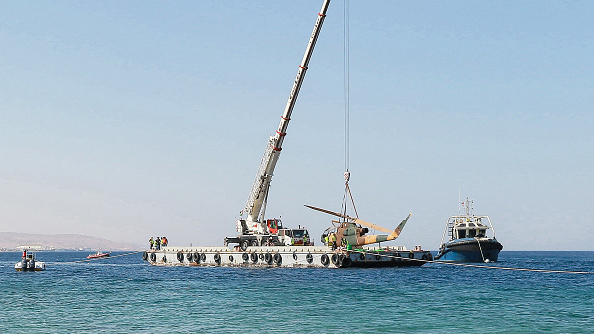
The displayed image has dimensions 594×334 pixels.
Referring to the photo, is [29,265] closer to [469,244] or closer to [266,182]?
[266,182]

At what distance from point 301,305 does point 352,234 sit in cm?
3278

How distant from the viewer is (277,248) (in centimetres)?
7138

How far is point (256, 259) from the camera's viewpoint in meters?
72.7

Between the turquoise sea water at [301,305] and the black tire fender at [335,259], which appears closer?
the turquoise sea water at [301,305]

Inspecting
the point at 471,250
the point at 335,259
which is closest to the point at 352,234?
the point at 335,259

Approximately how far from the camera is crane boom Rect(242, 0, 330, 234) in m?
69.1

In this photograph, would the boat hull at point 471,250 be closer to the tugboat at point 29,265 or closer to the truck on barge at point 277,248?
the truck on barge at point 277,248

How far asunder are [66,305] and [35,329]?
373 inches

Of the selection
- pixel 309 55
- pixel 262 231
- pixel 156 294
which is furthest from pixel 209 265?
pixel 156 294

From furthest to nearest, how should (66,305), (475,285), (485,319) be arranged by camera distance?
(475,285) < (66,305) < (485,319)

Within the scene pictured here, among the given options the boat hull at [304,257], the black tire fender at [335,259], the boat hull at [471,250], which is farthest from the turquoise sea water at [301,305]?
the boat hull at [471,250]

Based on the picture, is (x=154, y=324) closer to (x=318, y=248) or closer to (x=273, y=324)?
(x=273, y=324)

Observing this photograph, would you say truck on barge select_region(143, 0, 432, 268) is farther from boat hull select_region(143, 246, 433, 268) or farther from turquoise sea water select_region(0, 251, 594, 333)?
turquoise sea water select_region(0, 251, 594, 333)

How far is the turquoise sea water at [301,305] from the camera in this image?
30391 mm
